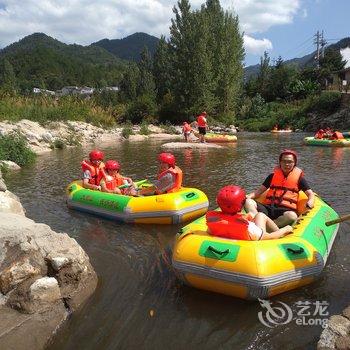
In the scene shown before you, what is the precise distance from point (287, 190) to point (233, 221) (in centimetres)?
156

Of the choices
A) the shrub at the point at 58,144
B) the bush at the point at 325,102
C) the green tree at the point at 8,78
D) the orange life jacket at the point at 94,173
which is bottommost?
the shrub at the point at 58,144

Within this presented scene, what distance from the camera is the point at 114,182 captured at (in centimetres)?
790

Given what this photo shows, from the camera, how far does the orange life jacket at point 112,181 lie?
25.8 ft

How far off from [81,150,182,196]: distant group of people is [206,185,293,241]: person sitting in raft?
2423mm

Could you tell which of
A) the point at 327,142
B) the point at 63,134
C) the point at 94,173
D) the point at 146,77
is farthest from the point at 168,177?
the point at 146,77

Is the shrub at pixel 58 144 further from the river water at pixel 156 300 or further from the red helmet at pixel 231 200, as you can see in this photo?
the red helmet at pixel 231 200

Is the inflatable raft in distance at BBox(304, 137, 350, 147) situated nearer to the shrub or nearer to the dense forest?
the shrub

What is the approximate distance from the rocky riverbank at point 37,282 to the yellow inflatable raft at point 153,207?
6.87 feet

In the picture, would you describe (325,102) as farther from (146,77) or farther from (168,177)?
(168,177)

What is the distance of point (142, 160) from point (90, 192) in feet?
22.7

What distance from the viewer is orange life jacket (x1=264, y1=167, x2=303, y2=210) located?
575cm

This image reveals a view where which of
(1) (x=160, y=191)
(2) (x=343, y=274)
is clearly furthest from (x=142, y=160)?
(2) (x=343, y=274)

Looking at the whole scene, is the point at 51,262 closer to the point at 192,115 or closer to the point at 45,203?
the point at 45,203

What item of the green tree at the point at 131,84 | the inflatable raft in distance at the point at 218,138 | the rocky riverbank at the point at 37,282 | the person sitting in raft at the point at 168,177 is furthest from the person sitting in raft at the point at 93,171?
the green tree at the point at 131,84
